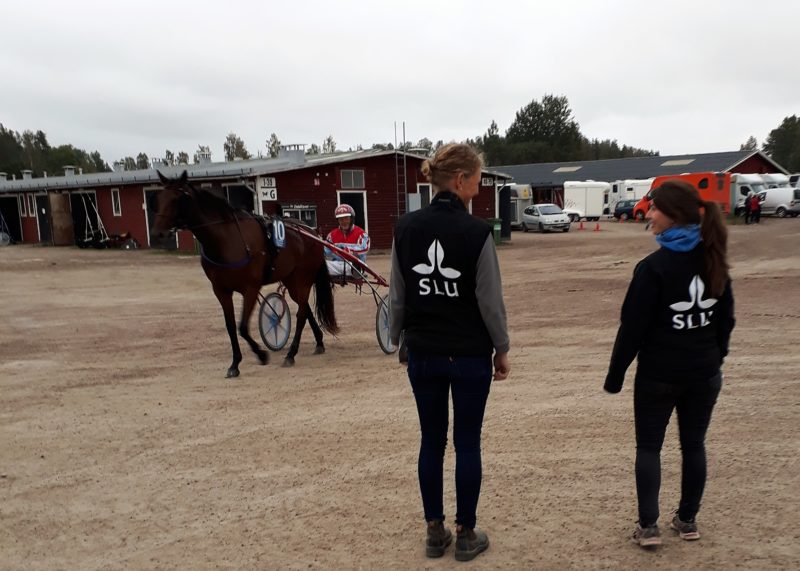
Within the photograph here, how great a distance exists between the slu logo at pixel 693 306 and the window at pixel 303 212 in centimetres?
2187

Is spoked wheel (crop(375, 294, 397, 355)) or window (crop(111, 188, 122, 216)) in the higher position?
window (crop(111, 188, 122, 216))

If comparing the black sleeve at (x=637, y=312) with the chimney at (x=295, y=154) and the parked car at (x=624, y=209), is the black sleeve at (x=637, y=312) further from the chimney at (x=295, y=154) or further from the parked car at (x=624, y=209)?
the parked car at (x=624, y=209)

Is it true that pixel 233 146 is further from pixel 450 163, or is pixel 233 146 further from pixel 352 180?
pixel 450 163

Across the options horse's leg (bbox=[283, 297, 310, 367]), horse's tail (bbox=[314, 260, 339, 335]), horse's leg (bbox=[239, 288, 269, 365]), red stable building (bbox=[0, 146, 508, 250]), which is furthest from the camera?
red stable building (bbox=[0, 146, 508, 250])

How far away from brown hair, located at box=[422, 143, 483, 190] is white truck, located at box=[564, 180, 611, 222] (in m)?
43.0

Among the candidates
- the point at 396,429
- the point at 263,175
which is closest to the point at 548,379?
the point at 396,429

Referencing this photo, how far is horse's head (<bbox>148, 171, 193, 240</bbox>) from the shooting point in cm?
663

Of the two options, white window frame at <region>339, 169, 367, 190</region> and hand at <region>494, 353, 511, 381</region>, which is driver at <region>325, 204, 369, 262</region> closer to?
hand at <region>494, 353, 511, 381</region>

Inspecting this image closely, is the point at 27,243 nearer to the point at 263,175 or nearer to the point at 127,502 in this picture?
the point at 263,175

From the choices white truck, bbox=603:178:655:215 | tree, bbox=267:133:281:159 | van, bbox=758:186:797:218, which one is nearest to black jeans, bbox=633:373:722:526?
van, bbox=758:186:797:218

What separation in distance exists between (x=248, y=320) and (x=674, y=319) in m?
5.03

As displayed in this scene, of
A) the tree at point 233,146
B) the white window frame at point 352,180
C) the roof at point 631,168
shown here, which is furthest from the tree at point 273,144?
the white window frame at point 352,180

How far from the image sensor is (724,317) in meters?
3.07

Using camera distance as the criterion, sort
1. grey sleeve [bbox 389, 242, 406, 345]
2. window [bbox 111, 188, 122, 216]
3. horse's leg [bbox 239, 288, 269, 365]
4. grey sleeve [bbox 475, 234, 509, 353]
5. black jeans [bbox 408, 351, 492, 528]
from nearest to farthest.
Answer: grey sleeve [bbox 475, 234, 509, 353], black jeans [bbox 408, 351, 492, 528], grey sleeve [bbox 389, 242, 406, 345], horse's leg [bbox 239, 288, 269, 365], window [bbox 111, 188, 122, 216]
